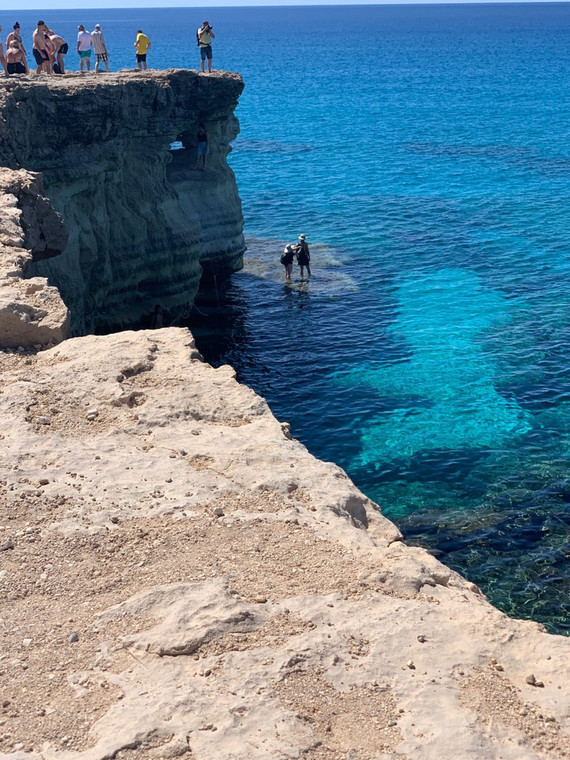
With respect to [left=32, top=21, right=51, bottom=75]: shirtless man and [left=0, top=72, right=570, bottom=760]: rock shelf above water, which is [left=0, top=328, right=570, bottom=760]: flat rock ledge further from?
[left=32, top=21, right=51, bottom=75]: shirtless man

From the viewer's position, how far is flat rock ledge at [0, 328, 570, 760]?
8.38 m

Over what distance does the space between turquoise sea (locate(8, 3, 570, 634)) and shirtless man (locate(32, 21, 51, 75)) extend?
36.5 feet

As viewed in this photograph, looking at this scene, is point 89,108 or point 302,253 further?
point 302,253

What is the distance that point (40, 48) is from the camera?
3125 centimetres

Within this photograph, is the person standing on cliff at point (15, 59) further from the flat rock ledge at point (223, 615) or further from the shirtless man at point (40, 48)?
the flat rock ledge at point (223, 615)

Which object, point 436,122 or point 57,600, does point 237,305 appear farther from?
point 436,122

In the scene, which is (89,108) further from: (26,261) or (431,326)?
(431,326)

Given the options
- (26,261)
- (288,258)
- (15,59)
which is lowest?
(288,258)

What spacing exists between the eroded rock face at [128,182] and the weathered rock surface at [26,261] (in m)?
3.50

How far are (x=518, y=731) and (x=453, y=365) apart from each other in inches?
884

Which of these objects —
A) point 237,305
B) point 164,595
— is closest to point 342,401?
point 237,305

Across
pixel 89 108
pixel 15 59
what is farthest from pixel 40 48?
pixel 89 108

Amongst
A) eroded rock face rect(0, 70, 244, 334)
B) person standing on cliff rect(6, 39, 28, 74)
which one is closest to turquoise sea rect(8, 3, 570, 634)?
eroded rock face rect(0, 70, 244, 334)

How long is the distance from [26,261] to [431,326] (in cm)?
1949
